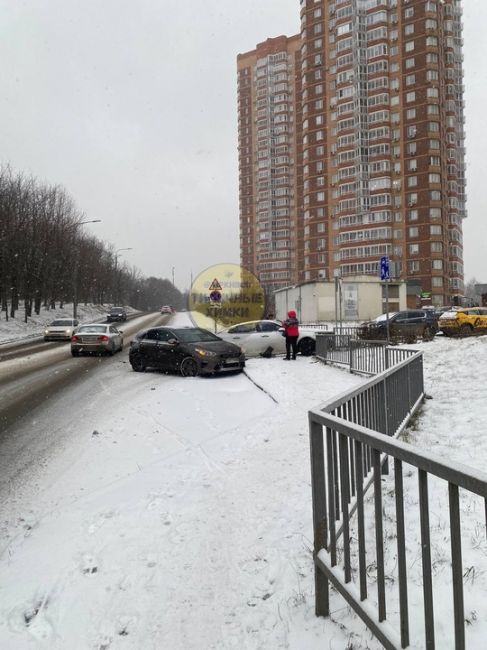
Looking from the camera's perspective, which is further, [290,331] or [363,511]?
[290,331]

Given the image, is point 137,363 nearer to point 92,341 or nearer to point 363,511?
point 92,341

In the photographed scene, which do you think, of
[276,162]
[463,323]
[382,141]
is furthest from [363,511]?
[276,162]

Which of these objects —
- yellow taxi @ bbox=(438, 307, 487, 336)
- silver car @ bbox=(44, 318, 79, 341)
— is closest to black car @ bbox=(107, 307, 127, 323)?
silver car @ bbox=(44, 318, 79, 341)

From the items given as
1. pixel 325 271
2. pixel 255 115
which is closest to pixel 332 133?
pixel 325 271

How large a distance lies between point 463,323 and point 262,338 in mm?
12316

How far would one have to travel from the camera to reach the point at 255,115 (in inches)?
4473

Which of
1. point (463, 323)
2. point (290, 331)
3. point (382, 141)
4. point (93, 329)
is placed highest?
point (382, 141)

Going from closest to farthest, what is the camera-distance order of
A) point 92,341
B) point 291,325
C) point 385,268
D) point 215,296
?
1. point 385,268
2. point 291,325
3. point 92,341
4. point 215,296

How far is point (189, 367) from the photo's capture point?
13164mm

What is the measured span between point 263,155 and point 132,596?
115m

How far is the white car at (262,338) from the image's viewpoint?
57.3ft

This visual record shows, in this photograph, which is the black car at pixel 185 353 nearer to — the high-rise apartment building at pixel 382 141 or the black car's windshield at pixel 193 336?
the black car's windshield at pixel 193 336

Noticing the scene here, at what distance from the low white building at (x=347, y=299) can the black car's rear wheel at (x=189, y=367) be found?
35.9 m

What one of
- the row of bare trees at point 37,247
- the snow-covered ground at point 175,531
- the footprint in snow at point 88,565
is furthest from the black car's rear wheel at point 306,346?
the row of bare trees at point 37,247
